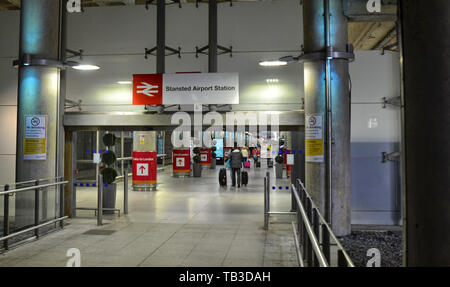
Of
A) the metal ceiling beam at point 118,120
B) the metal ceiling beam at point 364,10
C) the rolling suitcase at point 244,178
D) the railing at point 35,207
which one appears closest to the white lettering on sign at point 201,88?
the metal ceiling beam at point 118,120

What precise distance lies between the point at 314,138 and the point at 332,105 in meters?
0.70

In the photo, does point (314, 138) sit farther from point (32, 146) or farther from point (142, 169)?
point (142, 169)

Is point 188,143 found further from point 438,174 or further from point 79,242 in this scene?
point 438,174

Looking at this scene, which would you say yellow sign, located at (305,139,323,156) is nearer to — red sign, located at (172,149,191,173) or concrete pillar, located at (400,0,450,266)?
concrete pillar, located at (400,0,450,266)

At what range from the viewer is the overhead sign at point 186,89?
8227 mm

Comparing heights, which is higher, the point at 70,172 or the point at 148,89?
the point at 148,89

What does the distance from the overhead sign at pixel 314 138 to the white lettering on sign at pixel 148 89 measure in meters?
3.22

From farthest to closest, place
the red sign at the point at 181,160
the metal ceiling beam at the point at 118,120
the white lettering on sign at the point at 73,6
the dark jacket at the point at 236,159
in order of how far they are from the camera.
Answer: the red sign at the point at 181,160 < the dark jacket at the point at 236,159 < the white lettering on sign at the point at 73,6 < the metal ceiling beam at the point at 118,120

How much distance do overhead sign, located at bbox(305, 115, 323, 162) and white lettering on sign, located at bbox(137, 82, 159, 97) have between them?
127 inches

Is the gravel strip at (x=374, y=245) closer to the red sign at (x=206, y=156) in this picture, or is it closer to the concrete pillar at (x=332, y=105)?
the concrete pillar at (x=332, y=105)

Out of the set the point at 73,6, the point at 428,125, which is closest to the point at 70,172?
the point at 73,6

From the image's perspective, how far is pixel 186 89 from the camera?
27.4 feet

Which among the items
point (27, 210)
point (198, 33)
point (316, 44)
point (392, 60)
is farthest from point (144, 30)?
point (392, 60)

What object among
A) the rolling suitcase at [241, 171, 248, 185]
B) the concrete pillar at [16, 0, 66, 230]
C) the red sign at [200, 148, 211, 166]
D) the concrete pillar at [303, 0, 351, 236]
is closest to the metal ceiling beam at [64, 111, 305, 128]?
the concrete pillar at [16, 0, 66, 230]
